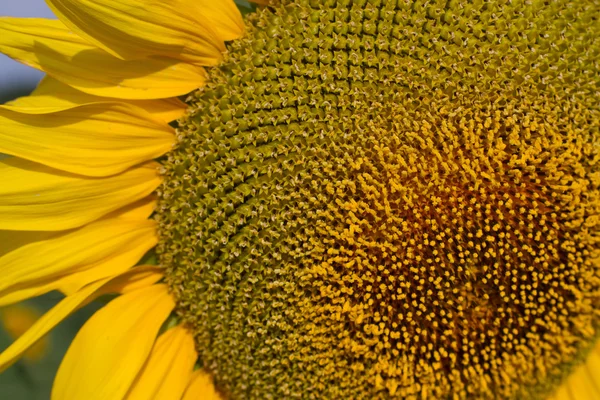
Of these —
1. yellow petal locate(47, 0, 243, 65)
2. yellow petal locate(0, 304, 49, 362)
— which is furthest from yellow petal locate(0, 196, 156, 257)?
yellow petal locate(0, 304, 49, 362)

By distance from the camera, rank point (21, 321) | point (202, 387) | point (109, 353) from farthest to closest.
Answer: point (21, 321), point (202, 387), point (109, 353)

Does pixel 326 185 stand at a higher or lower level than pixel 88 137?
lower

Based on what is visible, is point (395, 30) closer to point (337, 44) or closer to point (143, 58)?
point (337, 44)

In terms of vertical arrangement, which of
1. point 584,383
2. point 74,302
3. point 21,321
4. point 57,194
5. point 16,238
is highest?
point 57,194

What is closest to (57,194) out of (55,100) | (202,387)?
(55,100)

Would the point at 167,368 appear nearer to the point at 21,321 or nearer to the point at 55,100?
the point at 55,100

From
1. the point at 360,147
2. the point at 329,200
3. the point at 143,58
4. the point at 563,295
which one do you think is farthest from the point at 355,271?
the point at 143,58
